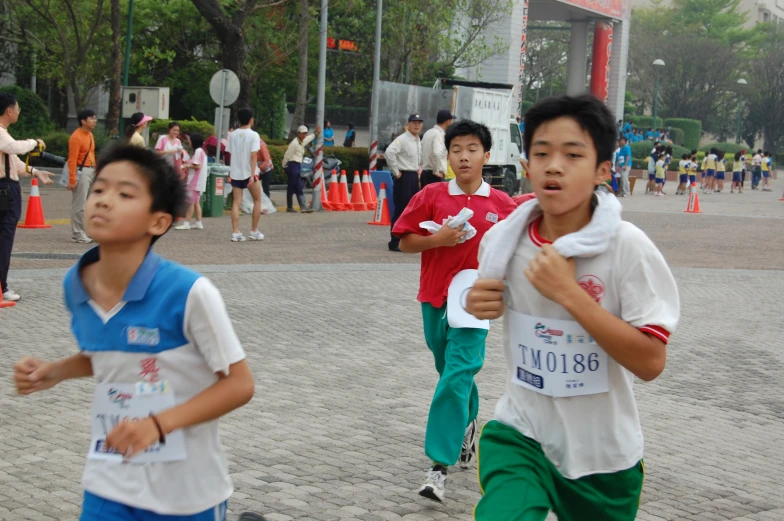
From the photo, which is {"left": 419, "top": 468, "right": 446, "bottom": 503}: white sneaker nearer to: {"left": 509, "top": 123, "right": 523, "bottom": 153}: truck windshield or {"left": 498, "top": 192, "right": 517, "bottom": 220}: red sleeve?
{"left": 498, "top": 192, "right": 517, "bottom": 220}: red sleeve

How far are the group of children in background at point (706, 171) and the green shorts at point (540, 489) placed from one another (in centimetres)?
3273

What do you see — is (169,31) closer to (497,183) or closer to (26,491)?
(497,183)

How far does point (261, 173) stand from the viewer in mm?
19953

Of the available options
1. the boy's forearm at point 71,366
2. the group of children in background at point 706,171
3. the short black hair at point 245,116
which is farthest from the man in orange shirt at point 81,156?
the group of children in background at point 706,171

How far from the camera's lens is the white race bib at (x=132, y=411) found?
282cm

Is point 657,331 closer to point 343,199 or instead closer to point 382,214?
point 382,214

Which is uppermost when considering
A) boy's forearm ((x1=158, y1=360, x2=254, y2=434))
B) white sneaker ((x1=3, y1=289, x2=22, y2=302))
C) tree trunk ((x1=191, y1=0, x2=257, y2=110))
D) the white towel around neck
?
tree trunk ((x1=191, y1=0, x2=257, y2=110))

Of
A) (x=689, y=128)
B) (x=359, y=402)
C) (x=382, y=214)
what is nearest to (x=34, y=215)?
(x=382, y=214)

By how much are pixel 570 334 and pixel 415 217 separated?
2.65 meters

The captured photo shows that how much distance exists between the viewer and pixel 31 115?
34188mm

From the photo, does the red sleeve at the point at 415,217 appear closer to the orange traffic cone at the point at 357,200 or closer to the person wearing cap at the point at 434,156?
the person wearing cap at the point at 434,156

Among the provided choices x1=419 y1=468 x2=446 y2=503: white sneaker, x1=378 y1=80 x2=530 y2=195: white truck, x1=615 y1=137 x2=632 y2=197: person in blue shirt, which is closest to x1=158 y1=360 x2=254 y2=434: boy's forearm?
x1=419 y1=468 x2=446 y2=503: white sneaker

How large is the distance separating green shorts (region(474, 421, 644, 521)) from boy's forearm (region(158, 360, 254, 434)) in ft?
2.59

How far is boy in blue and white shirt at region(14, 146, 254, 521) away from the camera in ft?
9.26
